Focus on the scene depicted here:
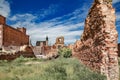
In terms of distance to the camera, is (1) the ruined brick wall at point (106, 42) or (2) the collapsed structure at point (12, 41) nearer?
(1) the ruined brick wall at point (106, 42)

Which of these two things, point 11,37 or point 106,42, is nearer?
point 106,42

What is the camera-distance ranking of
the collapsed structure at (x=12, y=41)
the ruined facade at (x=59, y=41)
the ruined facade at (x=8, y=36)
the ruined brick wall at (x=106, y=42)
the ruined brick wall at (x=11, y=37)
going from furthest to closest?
the ruined facade at (x=59, y=41) < the ruined brick wall at (x=11, y=37) < the ruined facade at (x=8, y=36) < the collapsed structure at (x=12, y=41) < the ruined brick wall at (x=106, y=42)

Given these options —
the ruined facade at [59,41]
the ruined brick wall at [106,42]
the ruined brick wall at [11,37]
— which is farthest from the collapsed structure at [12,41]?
the ruined brick wall at [106,42]

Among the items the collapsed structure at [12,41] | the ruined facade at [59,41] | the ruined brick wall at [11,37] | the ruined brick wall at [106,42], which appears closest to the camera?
the ruined brick wall at [106,42]

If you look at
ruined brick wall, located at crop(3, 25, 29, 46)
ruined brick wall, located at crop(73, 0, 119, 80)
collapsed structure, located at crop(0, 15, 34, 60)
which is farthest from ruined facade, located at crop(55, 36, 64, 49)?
ruined brick wall, located at crop(73, 0, 119, 80)

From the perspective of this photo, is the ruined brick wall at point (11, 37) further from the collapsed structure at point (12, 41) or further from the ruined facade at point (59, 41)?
the ruined facade at point (59, 41)

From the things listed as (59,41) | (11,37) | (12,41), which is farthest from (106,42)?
(59,41)

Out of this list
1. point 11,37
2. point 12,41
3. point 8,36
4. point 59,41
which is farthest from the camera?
point 59,41

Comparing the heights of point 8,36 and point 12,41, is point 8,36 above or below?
above

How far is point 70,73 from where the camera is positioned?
870 centimetres

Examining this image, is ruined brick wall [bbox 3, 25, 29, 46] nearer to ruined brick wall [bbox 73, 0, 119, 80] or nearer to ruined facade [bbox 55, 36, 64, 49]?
ruined facade [bbox 55, 36, 64, 49]

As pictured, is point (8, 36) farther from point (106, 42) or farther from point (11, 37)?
point (106, 42)

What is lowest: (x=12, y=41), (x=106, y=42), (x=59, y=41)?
(x=106, y=42)

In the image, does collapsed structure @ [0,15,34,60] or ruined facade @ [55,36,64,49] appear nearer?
collapsed structure @ [0,15,34,60]
